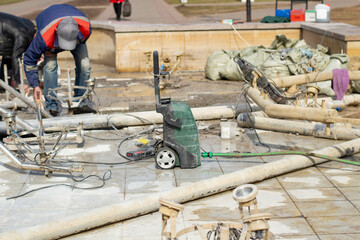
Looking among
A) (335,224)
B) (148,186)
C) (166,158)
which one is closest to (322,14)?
(166,158)

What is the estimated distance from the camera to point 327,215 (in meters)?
5.89

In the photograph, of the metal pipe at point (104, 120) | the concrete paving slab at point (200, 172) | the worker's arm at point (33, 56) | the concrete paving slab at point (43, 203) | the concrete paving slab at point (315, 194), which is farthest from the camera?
the worker's arm at point (33, 56)

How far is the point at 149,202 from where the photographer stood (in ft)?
19.4

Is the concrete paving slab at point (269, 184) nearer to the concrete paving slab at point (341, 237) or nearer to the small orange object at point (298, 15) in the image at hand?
the concrete paving slab at point (341, 237)

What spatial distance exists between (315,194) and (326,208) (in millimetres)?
395

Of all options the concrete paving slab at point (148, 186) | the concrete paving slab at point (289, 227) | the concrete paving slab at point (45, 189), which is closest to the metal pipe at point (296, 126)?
the concrete paving slab at point (148, 186)

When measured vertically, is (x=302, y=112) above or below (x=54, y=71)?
below

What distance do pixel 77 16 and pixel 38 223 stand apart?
4.90 m

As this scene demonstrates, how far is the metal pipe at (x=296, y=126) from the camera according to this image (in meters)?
8.31

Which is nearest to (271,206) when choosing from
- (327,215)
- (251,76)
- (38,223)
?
(327,215)

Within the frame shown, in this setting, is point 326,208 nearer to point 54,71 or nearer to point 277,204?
point 277,204

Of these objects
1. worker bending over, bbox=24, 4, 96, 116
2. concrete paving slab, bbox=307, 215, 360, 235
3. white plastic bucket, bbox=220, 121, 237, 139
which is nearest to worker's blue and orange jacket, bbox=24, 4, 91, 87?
worker bending over, bbox=24, 4, 96, 116

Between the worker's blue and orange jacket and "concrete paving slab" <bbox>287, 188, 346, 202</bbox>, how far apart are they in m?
4.92

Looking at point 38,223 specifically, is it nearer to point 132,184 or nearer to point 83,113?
point 132,184
